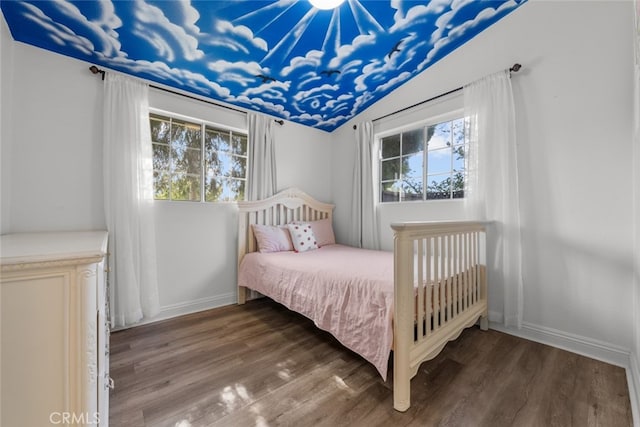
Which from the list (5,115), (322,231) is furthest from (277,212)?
(5,115)

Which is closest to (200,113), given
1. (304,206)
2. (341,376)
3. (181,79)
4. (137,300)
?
(181,79)

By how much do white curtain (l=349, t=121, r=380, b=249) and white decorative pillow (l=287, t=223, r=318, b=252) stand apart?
0.62 meters

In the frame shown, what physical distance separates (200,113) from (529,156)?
9.95 feet

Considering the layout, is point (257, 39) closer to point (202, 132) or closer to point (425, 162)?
point (202, 132)

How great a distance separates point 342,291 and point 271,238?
1.32 m

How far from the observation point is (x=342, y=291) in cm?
160

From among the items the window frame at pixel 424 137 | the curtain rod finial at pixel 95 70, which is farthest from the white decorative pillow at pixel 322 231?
the curtain rod finial at pixel 95 70

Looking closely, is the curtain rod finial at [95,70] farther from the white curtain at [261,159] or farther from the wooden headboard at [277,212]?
the wooden headboard at [277,212]

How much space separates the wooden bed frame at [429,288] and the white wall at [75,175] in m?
0.38

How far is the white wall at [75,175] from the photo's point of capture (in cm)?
171

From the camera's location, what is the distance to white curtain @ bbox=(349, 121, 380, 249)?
119 inches

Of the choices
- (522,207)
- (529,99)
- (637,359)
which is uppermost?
(529,99)

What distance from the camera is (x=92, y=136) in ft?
6.47

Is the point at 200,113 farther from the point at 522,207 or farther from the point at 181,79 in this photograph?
the point at 522,207
